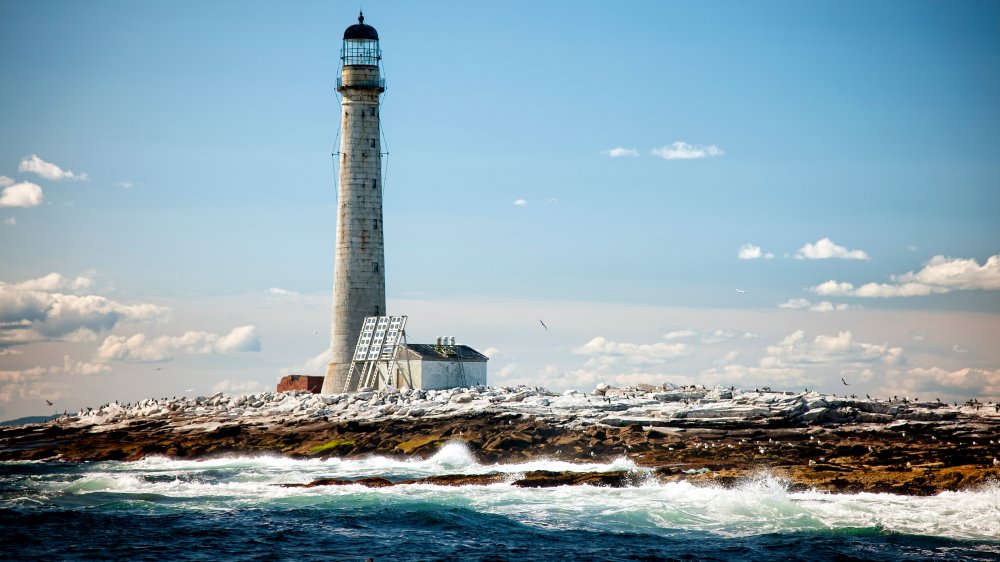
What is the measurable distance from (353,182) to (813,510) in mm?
28850

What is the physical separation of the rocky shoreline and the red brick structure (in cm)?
461

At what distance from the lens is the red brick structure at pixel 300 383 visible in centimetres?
5200

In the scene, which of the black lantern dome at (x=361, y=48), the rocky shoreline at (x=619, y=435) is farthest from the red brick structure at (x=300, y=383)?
the black lantern dome at (x=361, y=48)

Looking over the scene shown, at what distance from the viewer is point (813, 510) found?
2173 centimetres

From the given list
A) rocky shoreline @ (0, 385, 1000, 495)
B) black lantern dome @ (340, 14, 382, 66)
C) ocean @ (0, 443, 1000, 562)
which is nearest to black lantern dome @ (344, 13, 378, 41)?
black lantern dome @ (340, 14, 382, 66)

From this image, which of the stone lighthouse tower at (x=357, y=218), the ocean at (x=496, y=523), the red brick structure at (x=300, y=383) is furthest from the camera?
the red brick structure at (x=300, y=383)

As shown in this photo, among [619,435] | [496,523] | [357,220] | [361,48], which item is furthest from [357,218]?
[496,523]

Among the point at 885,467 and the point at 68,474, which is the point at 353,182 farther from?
the point at 885,467

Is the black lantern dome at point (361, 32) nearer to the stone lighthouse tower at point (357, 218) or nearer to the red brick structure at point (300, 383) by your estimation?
the stone lighthouse tower at point (357, 218)

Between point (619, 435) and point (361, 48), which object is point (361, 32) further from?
point (619, 435)

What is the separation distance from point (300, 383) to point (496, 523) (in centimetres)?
3255

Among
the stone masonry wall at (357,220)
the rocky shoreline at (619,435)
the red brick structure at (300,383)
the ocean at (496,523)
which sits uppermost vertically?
Result: the stone masonry wall at (357,220)

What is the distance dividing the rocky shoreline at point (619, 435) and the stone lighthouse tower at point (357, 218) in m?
3.36

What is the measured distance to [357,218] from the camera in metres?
45.5
